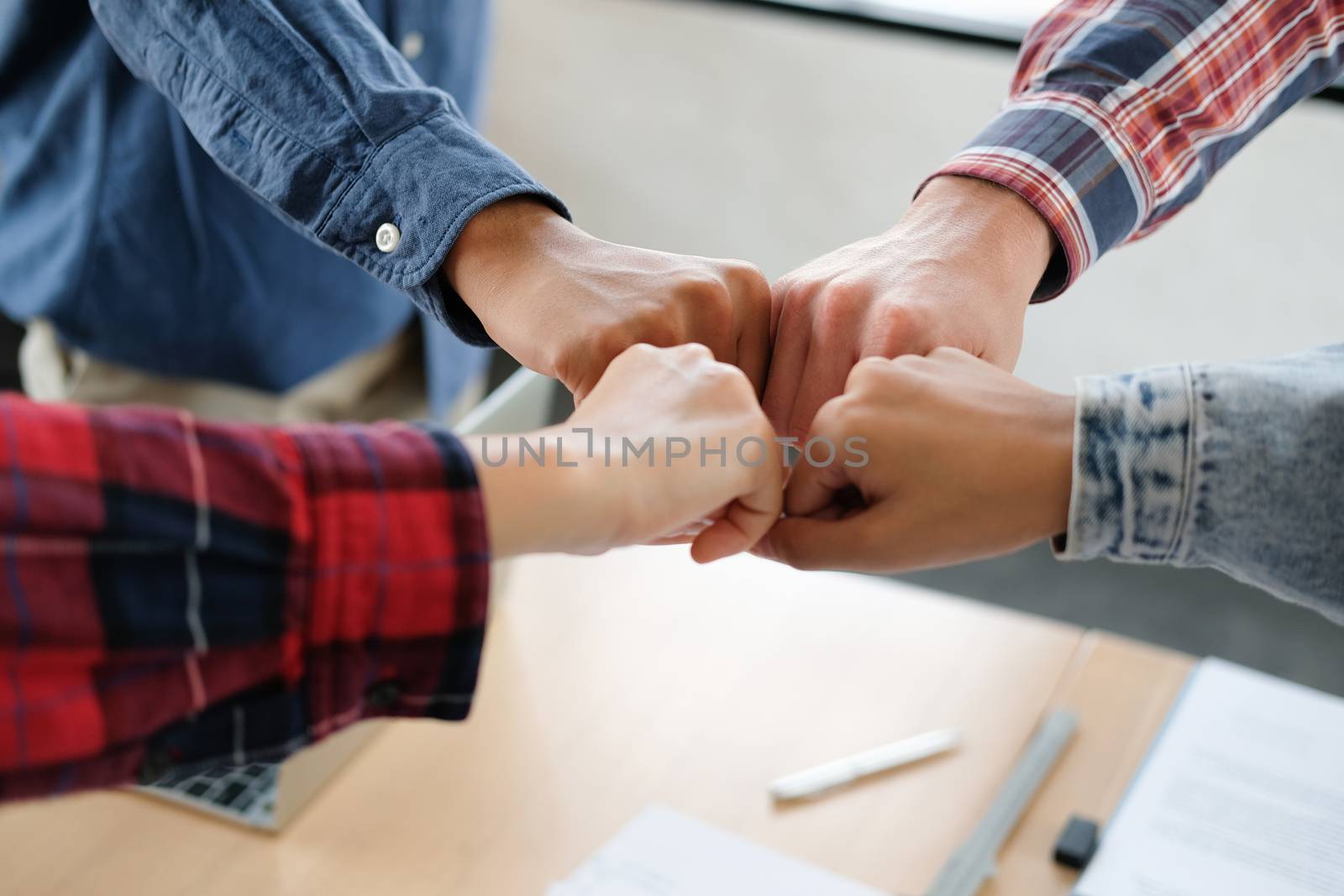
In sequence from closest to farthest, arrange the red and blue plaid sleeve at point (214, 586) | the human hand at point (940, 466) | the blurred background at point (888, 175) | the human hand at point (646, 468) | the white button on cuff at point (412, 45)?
1. the red and blue plaid sleeve at point (214, 586)
2. the human hand at point (646, 468)
3. the human hand at point (940, 466)
4. the white button on cuff at point (412, 45)
5. the blurred background at point (888, 175)

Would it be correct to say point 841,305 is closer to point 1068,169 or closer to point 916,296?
point 916,296

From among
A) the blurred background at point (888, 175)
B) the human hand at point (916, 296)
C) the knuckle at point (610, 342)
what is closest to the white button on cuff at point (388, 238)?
the knuckle at point (610, 342)

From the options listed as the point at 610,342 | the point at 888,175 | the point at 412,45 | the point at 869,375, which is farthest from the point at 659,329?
the point at 888,175

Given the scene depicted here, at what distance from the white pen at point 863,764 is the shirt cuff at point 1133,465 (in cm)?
29

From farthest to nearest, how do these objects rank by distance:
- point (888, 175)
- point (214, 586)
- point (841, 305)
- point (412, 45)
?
point (888, 175) < point (412, 45) < point (841, 305) < point (214, 586)

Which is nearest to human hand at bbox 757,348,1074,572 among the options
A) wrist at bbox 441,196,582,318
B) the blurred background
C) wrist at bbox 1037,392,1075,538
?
wrist at bbox 1037,392,1075,538

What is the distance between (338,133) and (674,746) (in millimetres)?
482

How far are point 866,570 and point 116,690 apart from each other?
1.40 feet

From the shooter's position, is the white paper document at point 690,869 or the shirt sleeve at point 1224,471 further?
the white paper document at point 690,869

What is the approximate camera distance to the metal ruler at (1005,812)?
0.82 meters

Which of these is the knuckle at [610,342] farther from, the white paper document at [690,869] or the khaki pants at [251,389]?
the khaki pants at [251,389]

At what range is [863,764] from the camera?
0.92 meters

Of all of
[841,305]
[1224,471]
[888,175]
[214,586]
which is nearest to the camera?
[214,586]

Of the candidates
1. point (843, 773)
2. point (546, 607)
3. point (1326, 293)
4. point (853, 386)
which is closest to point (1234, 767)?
point (843, 773)
